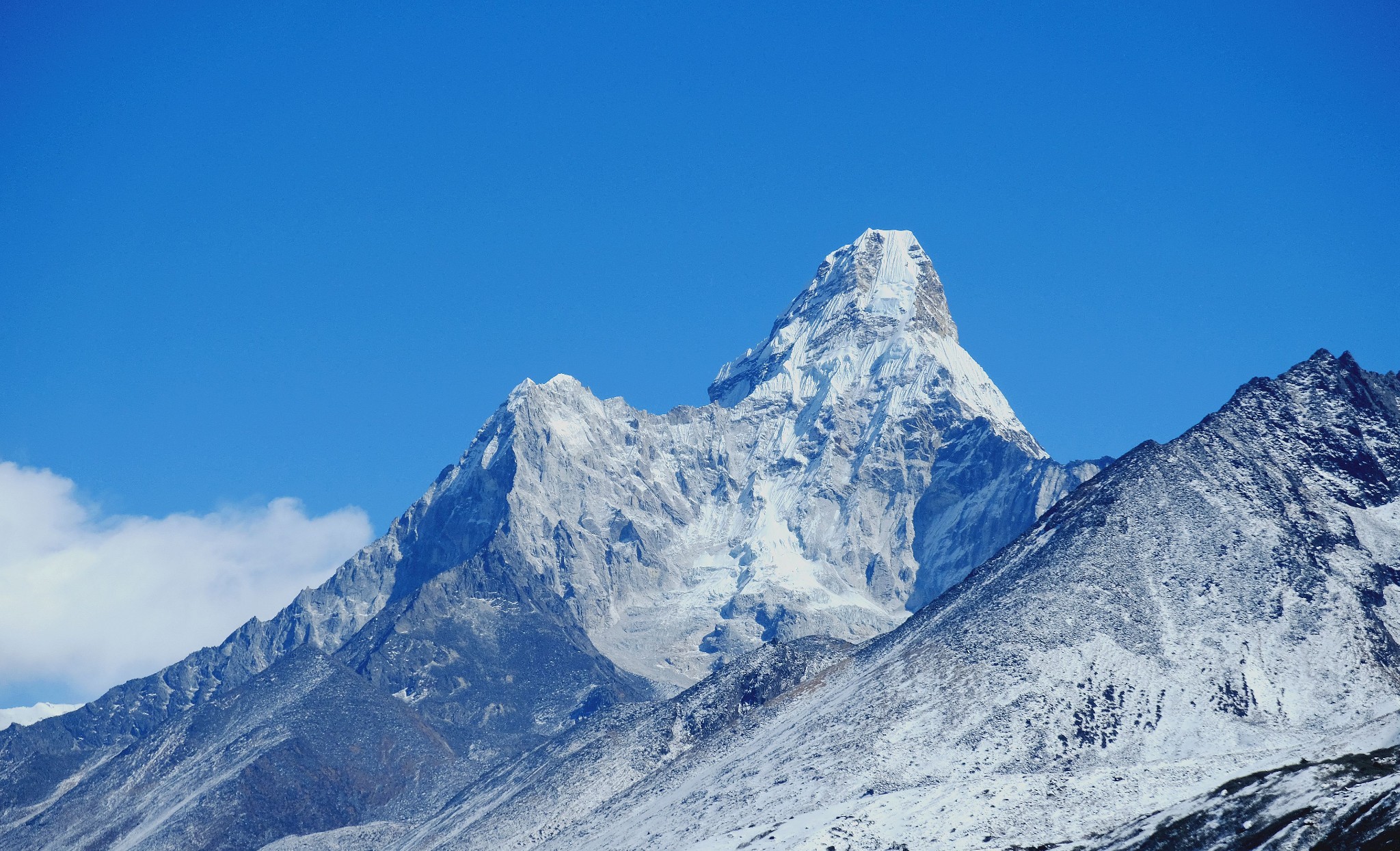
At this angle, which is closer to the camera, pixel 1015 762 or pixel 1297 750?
pixel 1297 750

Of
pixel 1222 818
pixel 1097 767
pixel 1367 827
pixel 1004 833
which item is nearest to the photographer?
pixel 1367 827

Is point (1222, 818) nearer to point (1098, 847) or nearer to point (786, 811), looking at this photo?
point (1098, 847)

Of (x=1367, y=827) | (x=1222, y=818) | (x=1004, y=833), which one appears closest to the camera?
(x=1367, y=827)

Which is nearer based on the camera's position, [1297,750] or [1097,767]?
[1297,750]

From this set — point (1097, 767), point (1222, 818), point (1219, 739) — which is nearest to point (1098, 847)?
point (1222, 818)

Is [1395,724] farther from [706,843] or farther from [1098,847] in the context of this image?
[706,843]

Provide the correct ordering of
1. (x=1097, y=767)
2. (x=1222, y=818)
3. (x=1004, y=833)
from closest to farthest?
(x=1222, y=818), (x=1004, y=833), (x=1097, y=767)

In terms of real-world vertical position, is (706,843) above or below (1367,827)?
above

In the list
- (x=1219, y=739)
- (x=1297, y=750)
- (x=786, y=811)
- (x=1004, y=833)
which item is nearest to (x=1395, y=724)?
(x=1297, y=750)

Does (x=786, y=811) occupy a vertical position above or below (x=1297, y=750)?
above

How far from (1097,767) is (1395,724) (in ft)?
102

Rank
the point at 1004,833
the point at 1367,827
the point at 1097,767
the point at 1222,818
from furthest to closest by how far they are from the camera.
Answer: the point at 1097,767 < the point at 1004,833 < the point at 1222,818 < the point at 1367,827

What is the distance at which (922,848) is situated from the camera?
169m

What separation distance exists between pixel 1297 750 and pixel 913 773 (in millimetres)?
43377
